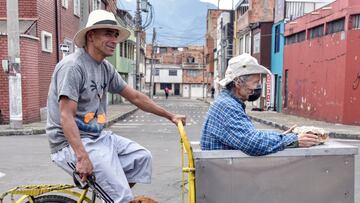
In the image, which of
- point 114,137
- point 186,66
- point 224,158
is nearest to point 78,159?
point 114,137

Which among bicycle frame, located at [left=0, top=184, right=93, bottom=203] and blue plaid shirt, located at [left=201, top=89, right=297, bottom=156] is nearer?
blue plaid shirt, located at [left=201, top=89, right=297, bottom=156]

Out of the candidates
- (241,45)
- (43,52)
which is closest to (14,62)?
Answer: (43,52)

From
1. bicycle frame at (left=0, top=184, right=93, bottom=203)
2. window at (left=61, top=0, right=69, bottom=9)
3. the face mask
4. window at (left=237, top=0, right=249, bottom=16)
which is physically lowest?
bicycle frame at (left=0, top=184, right=93, bottom=203)

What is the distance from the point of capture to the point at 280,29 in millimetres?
26922

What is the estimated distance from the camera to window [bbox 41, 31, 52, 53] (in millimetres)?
16616

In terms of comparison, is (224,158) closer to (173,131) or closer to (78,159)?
(78,159)

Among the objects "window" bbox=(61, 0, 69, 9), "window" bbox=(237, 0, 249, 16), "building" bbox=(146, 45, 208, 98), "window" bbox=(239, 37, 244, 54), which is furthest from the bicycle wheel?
"building" bbox=(146, 45, 208, 98)

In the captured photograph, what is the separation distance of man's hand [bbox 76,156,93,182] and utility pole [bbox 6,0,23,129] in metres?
11.2

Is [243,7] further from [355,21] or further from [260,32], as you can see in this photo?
[355,21]

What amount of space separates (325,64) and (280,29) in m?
7.98

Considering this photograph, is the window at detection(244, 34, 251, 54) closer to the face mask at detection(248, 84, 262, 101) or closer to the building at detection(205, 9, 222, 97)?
the building at detection(205, 9, 222, 97)

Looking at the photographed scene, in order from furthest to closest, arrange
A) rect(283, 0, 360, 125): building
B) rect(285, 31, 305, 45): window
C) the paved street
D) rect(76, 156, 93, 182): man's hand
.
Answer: rect(285, 31, 305, 45): window, rect(283, 0, 360, 125): building, the paved street, rect(76, 156, 93, 182): man's hand

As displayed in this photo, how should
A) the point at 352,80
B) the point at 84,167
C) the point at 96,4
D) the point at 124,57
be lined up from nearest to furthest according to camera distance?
the point at 84,167
the point at 352,80
the point at 96,4
the point at 124,57

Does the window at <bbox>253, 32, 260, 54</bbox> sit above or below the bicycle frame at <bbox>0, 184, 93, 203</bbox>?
above
